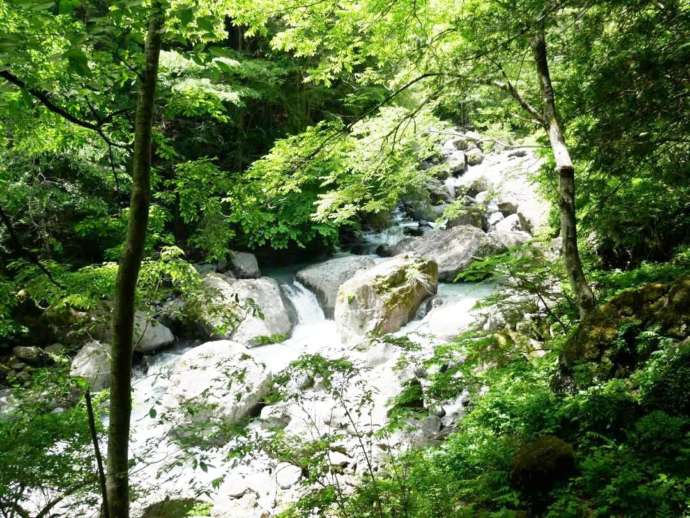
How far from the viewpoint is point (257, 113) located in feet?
50.6

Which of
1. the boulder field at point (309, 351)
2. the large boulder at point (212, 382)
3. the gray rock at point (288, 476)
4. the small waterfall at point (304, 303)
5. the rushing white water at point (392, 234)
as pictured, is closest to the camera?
the boulder field at point (309, 351)

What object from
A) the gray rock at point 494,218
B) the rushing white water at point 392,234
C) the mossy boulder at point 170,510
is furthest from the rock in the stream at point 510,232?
the mossy boulder at point 170,510

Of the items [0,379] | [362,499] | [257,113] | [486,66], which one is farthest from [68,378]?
[257,113]

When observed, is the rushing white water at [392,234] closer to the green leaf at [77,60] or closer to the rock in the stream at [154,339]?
the rock in the stream at [154,339]

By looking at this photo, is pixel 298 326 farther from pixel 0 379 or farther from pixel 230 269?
pixel 0 379

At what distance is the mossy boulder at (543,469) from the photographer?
3.25 meters

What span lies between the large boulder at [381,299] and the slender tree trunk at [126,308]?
7260 millimetres

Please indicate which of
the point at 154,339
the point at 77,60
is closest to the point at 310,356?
the point at 77,60

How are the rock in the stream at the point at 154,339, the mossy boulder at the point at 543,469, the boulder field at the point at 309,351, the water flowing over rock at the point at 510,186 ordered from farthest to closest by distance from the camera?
the rock in the stream at the point at 154,339 → the water flowing over rock at the point at 510,186 → the boulder field at the point at 309,351 → the mossy boulder at the point at 543,469

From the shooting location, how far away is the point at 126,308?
2500mm

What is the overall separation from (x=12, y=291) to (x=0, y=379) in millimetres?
7097

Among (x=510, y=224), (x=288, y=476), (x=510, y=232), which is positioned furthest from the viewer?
(x=510, y=224)

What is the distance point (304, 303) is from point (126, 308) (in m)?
9.77

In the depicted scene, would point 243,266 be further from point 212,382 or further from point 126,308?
point 126,308
